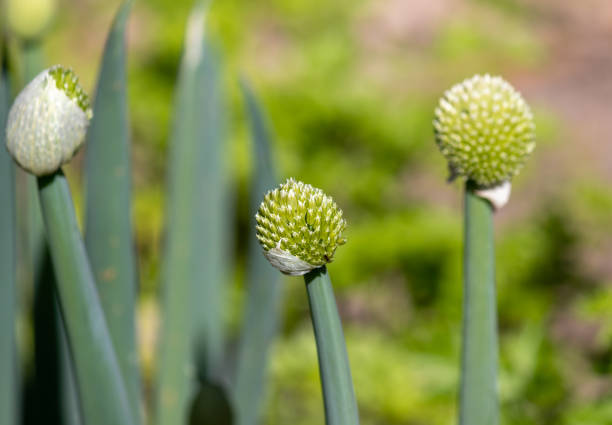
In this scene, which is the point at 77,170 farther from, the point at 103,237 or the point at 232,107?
the point at 103,237

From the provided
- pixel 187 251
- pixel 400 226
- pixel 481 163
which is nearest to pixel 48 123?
pixel 481 163

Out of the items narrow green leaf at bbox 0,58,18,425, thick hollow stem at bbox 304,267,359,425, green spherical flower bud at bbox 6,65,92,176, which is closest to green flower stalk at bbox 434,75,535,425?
thick hollow stem at bbox 304,267,359,425

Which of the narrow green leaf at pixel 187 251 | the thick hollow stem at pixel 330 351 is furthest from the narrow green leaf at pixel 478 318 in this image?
the narrow green leaf at pixel 187 251

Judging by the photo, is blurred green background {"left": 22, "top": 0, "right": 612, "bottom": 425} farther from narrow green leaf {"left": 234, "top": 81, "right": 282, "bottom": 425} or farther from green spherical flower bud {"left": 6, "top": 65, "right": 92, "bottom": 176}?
green spherical flower bud {"left": 6, "top": 65, "right": 92, "bottom": 176}

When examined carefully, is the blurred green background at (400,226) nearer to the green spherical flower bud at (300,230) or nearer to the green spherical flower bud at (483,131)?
Answer: the green spherical flower bud at (483,131)

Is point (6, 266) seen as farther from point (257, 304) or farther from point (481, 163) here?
point (481, 163)
